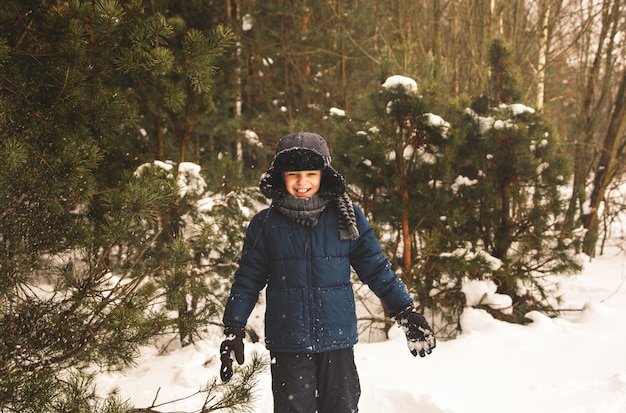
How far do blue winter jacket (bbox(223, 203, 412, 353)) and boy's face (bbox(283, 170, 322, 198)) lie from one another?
13cm

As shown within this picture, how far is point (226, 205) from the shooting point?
414 cm

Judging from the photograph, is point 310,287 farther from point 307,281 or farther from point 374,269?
point 374,269

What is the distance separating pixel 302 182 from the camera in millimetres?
2133

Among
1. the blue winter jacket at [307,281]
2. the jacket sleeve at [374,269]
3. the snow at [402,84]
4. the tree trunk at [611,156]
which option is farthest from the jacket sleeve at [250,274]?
the tree trunk at [611,156]

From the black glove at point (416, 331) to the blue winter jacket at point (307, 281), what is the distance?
5 cm

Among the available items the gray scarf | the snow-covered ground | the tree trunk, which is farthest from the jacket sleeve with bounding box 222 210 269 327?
the tree trunk

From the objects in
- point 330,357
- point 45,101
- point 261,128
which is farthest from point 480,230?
point 261,128

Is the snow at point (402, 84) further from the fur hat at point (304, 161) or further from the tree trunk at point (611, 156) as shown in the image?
the tree trunk at point (611, 156)

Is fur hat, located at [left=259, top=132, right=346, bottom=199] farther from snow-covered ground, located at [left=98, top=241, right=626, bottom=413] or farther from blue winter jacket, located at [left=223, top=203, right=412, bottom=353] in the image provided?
snow-covered ground, located at [left=98, top=241, right=626, bottom=413]

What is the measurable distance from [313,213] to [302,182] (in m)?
0.16

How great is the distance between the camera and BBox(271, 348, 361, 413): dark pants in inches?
82.2

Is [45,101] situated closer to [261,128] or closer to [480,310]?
[480,310]

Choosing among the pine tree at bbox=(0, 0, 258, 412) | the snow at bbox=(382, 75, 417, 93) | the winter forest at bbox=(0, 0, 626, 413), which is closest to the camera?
the pine tree at bbox=(0, 0, 258, 412)

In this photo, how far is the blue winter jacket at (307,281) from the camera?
6.75 ft
